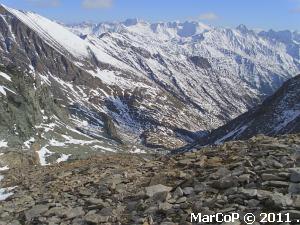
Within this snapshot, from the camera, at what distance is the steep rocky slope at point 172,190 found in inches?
723

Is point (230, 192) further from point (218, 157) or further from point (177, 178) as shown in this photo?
point (218, 157)

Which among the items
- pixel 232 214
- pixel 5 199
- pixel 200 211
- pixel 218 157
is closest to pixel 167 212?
pixel 200 211

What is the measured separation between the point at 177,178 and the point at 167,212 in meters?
4.66

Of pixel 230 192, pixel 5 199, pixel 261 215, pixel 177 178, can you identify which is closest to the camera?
pixel 261 215

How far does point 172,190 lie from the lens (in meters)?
21.6

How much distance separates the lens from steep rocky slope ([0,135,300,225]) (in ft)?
60.3

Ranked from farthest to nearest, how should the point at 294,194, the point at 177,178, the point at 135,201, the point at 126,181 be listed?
1. the point at 126,181
2. the point at 177,178
3. the point at 135,201
4. the point at 294,194

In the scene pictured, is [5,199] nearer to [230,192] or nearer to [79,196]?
[79,196]

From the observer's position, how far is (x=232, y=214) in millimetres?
17109

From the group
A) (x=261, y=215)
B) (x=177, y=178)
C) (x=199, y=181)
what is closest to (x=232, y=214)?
(x=261, y=215)

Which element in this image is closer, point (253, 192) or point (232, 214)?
point (232, 214)

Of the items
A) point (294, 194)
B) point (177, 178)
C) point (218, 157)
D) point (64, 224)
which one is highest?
point (218, 157)

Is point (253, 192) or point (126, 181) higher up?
point (126, 181)

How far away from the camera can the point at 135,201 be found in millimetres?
21484
